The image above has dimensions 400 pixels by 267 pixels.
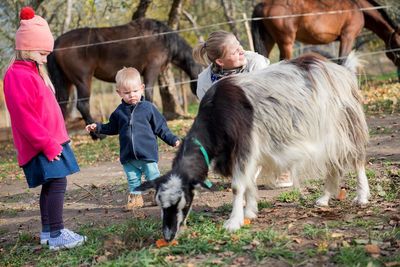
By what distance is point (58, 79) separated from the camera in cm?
1227

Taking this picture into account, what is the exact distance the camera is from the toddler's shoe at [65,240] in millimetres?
4590

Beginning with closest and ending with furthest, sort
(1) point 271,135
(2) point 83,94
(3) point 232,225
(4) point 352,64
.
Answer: (3) point 232,225, (1) point 271,135, (4) point 352,64, (2) point 83,94

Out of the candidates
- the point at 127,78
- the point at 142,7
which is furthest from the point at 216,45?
the point at 142,7

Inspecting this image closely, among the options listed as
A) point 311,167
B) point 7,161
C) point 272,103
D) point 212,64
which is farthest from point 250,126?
point 7,161

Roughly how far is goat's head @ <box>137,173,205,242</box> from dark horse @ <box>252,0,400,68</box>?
849 cm

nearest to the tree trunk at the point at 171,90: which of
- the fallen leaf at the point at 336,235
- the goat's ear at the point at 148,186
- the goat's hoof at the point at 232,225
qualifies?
the goat's hoof at the point at 232,225

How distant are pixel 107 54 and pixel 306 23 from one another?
14.3 ft

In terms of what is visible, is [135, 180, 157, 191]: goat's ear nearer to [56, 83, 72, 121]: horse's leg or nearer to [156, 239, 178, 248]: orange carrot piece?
[156, 239, 178, 248]: orange carrot piece

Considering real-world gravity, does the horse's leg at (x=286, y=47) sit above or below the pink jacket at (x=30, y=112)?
below

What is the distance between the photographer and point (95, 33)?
12203mm

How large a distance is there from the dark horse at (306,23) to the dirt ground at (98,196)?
12.5ft

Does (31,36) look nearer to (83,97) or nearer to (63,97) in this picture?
(83,97)

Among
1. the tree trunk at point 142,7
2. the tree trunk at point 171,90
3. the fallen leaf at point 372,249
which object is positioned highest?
the tree trunk at point 142,7

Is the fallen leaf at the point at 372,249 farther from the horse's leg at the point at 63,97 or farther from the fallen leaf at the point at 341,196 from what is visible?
the horse's leg at the point at 63,97
